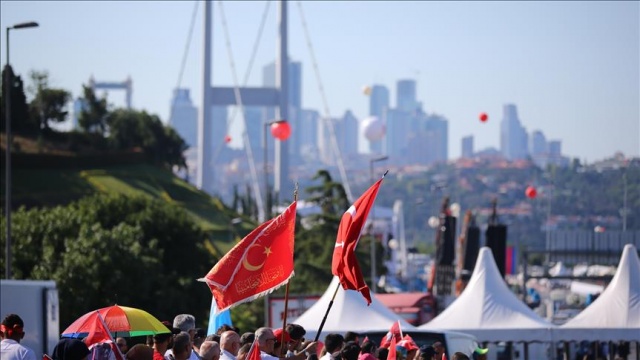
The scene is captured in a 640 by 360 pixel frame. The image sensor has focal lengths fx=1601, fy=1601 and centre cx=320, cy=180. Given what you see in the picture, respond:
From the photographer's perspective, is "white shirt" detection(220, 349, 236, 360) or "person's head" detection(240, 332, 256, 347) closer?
"white shirt" detection(220, 349, 236, 360)

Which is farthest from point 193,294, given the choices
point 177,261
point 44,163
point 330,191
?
point 44,163

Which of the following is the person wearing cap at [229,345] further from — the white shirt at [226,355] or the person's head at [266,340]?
the person's head at [266,340]

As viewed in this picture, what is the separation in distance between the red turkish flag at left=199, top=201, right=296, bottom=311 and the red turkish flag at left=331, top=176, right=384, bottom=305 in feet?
1.63

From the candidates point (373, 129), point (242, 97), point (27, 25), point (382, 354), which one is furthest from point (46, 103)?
point (382, 354)

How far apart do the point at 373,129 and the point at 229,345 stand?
54.7 m

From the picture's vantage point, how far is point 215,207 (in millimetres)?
77625

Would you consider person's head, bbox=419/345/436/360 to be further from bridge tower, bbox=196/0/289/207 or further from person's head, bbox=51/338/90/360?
bridge tower, bbox=196/0/289/207

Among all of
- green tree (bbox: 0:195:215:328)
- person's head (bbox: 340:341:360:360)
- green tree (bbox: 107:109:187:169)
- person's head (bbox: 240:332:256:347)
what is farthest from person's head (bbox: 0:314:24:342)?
green tree (bbox: 107:109:187:169)

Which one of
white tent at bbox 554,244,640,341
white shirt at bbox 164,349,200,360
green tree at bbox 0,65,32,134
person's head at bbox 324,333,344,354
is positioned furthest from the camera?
green tree at bbox 0,65,32,134

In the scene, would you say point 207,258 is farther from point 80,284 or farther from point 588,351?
point 588,351

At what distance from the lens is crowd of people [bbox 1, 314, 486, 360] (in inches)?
423

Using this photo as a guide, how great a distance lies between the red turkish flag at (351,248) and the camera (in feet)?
42.0

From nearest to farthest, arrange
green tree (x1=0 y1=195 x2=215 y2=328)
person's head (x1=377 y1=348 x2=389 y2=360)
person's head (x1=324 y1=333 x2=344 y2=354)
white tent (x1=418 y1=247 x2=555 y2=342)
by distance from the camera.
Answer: person's head (x1=324 y1=333 x2=344 y2=354) → person's head (x1=377 y1=348 x2=389 y2=360) → white tent (x1=418 y1=247 x2=555 y2=342) → green tree (x1=0 y1=195 x2=215 y2=328)

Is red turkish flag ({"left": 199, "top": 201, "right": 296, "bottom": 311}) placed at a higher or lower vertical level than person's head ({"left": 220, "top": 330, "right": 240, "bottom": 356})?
higher
